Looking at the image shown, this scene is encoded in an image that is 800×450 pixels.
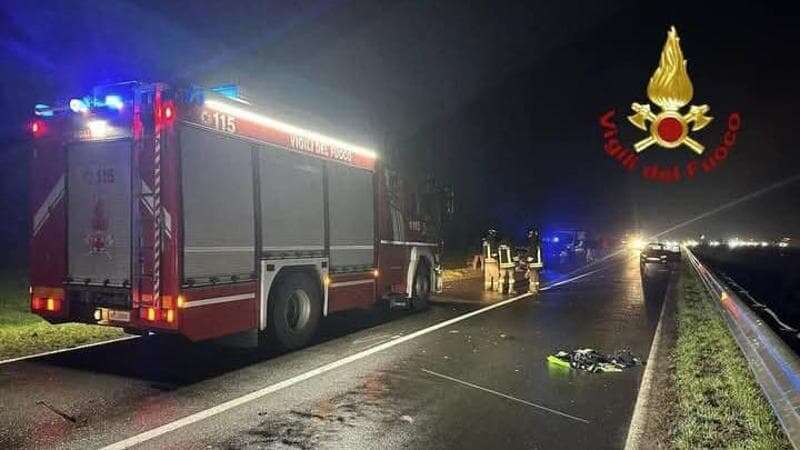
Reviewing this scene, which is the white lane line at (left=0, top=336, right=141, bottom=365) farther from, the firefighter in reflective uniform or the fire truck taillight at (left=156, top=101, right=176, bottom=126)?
the firefighter in reflective uniform

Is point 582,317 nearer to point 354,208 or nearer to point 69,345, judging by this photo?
point 354,208

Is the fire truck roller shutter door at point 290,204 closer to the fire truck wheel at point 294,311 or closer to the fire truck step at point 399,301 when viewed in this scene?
the fire truck wheel at point 294,311

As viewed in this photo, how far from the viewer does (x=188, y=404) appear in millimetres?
5812

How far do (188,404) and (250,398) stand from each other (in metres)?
0.56

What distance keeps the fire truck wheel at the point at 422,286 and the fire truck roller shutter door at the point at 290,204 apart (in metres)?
3.92

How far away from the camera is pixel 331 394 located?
6.22m

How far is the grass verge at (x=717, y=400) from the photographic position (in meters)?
4.87

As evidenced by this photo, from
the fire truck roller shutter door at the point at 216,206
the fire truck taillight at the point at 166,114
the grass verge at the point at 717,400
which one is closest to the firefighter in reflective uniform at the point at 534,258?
the grass verge at the point at 717,400

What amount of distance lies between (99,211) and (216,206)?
1.36 meters

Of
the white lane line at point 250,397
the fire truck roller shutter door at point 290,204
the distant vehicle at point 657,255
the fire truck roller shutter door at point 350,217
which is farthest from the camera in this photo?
the distant vehicle at point 657,255

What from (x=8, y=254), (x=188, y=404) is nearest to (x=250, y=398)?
(x=188, y=404)

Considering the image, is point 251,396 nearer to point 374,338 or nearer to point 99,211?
point 99,211

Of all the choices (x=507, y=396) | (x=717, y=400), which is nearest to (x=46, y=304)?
(x=507, y=396)

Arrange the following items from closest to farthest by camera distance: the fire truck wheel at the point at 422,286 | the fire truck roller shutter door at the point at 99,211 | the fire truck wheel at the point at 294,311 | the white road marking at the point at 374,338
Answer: the fire truck roller shutter door at the point at 99,211, the fire truck wheel at the point at 294,311, the white road marking at the point at 374,338, the fire truck wheel at the point at 422,286
